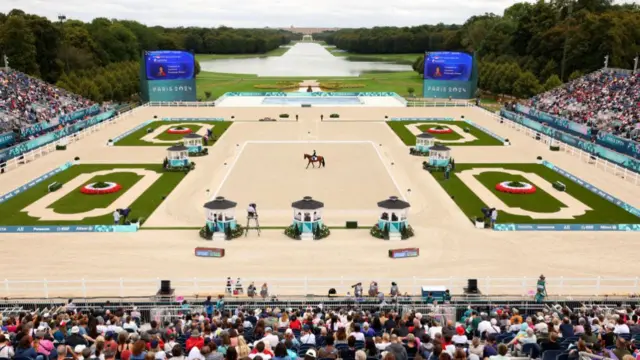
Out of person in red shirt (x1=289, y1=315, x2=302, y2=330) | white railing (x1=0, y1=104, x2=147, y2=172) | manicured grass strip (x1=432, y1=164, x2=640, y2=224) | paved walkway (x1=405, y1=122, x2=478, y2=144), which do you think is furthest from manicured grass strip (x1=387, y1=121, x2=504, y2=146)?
person in red shirt (x1=289, y1=315, x2=302, y2=330)

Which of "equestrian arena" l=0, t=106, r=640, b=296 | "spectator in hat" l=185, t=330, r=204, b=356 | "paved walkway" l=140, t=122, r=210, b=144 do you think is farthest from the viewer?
"paved walkway" l=140, t=122, r=210, b=144

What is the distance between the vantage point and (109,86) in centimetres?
9638

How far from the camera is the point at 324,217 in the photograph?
35.5 metres

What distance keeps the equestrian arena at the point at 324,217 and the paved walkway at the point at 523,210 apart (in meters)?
0.13

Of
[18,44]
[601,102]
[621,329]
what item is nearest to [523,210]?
[621,329]

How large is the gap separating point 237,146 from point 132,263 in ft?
104

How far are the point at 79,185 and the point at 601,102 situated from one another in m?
60.0

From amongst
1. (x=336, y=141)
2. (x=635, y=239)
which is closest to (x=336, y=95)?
(x=336, y=141)

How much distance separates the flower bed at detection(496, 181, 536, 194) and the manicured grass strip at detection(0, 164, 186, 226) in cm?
2411

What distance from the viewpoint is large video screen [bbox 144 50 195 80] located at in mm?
90875

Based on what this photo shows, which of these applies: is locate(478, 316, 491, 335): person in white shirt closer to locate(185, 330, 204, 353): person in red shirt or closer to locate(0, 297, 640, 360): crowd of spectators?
locate(0, 297, 640, 360): crowd of spectators

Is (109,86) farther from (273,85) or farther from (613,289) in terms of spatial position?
(613,289)

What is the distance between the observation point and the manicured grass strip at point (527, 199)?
3750 cm

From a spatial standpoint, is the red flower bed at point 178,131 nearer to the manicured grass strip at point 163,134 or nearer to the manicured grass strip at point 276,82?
the manicured grass strip at point 163,134
